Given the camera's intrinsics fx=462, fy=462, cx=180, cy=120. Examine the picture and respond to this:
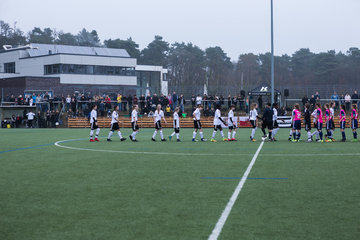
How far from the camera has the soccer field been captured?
6.40 metres

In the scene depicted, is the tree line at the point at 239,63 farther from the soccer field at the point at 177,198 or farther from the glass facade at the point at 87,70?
the soccer field at the point at 177,198

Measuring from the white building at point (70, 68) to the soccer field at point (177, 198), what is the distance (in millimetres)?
55717

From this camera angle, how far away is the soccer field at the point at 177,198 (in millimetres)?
6402

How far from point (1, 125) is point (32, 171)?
3768cm

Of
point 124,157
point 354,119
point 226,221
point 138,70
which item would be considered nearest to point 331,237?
point 226,221

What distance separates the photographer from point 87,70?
74.1m

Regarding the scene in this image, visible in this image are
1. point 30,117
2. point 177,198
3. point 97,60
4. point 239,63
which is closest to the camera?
point 177,198

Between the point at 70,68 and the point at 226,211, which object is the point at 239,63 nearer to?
the point at 70,68

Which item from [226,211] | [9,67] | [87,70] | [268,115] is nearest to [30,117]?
[268,115]

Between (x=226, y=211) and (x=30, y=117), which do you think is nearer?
(x=226, y=211)

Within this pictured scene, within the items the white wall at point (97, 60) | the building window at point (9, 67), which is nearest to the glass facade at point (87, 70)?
the white wall at point (97, 60)

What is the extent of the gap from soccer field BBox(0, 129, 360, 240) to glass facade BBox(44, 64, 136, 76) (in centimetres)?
5843

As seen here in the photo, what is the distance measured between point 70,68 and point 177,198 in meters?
66.6

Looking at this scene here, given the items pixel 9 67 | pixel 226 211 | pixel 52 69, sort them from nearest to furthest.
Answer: pixel 226 211 < pixel 52 69 < pixel 9 67
